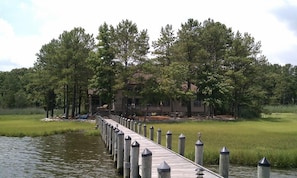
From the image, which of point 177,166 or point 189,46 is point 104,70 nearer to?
point 189,46

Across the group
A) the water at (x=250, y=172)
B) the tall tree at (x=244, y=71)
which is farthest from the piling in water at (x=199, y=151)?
the tall tree at (x=244, y=71)

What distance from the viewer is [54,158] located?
2302 centimetres

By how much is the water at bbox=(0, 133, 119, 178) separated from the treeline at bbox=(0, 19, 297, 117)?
24389 millimetres

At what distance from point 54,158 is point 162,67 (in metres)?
40.3

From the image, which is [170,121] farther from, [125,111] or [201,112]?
[201,112]

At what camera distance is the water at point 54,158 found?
60.8 feet

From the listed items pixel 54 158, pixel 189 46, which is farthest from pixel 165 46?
pixel 54 158

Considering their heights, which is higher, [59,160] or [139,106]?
[139,106]

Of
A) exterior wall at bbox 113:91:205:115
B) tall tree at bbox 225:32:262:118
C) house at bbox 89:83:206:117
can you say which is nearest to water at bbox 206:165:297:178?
house at bbox 89:83:206:117

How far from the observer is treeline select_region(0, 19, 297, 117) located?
56031 millimetres

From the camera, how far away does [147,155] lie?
1050cm

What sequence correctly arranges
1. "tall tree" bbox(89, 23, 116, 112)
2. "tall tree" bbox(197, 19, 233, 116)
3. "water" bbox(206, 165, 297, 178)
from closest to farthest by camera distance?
"water" bbox(206, 165, 297, 178), "tall tree" bbox(89, 23, 116, 112), "tall tree" bbox(197, 19, 233, 116)

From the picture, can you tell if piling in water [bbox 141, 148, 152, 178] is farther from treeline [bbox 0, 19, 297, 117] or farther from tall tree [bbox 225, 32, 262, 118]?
tall tree [bbox 225, 32, 262, 118]

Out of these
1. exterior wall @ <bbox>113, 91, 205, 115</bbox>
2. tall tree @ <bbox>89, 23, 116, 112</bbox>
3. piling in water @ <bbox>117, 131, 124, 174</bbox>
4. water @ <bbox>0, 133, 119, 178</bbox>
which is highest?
tall tree @ <bbox>89, 23, 116, 112</bbox>
